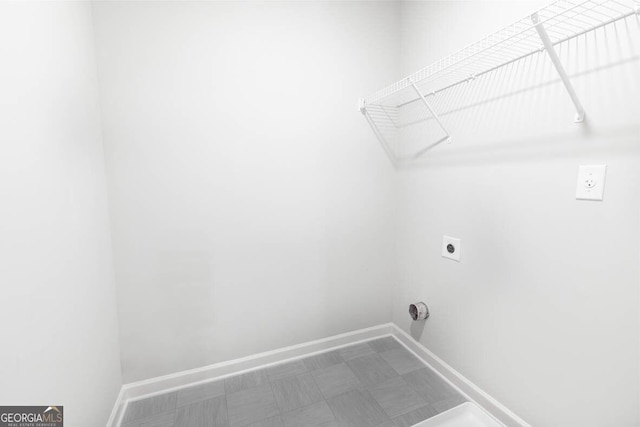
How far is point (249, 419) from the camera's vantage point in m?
1.32

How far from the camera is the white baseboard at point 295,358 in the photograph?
1.33 m

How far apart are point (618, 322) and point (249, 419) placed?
1542 mm

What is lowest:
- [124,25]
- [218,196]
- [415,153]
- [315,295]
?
[315,295]

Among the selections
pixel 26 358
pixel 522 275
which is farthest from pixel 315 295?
pixel 26 358

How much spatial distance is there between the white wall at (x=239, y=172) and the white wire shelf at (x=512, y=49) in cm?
20

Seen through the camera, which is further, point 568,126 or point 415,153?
point 415,153

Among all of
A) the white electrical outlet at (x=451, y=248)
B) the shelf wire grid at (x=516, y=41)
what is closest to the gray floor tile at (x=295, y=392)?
the white electrical outlet at (x=451, y=248)

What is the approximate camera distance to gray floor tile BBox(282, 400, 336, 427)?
131cm

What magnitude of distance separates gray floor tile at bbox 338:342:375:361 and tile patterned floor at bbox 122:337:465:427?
0.05 meters

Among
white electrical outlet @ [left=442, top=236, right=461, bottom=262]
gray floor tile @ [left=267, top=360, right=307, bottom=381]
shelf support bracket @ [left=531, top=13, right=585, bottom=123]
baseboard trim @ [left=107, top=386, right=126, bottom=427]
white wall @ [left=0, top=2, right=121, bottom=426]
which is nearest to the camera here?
white wall @ [left=0, top=2, right=121, bottom=426]

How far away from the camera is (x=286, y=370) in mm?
1670

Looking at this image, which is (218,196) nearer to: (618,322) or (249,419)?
(249,419)

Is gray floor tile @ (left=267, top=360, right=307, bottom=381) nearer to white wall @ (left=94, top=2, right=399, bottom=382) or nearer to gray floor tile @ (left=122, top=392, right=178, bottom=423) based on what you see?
white wall @ (left=94, top=2, right=399, bottom=382)

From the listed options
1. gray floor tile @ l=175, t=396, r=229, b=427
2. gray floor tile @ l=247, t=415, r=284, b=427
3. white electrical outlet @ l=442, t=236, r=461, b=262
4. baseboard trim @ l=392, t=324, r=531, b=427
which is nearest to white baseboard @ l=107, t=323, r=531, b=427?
baseboard trim @ l=392, t=324, r=531, b=427
